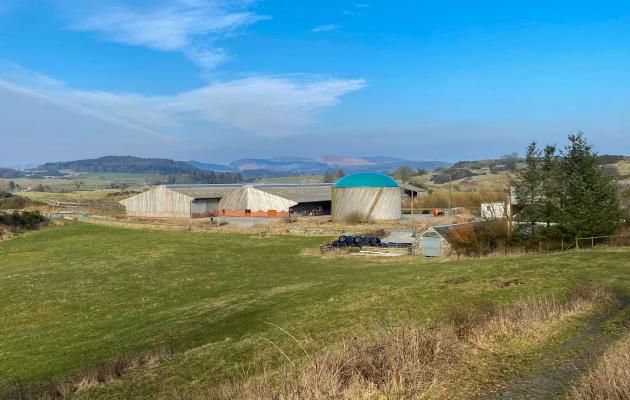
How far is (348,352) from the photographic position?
9.80 metres

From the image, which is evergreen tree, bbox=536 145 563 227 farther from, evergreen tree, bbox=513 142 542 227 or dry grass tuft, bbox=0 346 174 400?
dry grass tuft, bbox=0 346 174 400

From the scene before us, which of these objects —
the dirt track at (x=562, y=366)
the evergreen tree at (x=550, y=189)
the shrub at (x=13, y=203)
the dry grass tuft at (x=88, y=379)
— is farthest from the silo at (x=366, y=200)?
the shrub at (x=13, y=203)

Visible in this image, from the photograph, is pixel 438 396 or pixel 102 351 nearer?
pixel 438 396

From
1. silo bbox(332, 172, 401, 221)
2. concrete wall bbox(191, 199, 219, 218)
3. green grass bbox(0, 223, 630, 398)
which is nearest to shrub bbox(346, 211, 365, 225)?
silo bbox(332, 172, 401, 221)

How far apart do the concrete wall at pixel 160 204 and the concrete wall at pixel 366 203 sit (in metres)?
26.7

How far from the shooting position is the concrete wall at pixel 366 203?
254 ft

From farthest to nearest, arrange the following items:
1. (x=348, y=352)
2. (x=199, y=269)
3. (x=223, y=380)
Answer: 1. (x=199, y=269)
2. (x=223, y=380)
3. (x=348, y=352)

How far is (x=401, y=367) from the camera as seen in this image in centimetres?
918

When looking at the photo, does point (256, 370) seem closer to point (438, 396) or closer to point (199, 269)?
point (438, 396)

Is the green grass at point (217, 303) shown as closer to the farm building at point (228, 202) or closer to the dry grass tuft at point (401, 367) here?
the dry grass tuft at point (401, 367)

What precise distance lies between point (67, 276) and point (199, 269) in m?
9.31

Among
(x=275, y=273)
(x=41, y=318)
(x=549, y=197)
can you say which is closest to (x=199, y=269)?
(x=275, y=273)

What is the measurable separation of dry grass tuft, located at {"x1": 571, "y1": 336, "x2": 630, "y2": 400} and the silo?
67.6 metres

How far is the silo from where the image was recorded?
254 feet
